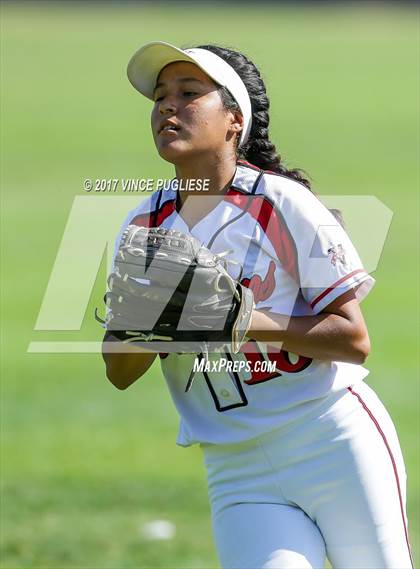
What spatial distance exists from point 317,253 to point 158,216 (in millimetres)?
598

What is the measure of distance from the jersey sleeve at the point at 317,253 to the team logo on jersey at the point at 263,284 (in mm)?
89

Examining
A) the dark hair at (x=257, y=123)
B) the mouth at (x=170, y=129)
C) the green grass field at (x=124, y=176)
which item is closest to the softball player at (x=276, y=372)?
the mouth at (x=170, y=129)

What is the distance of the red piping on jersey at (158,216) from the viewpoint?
4078 mm

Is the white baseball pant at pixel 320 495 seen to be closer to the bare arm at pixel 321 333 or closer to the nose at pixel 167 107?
the bare arm at pixel 321 333

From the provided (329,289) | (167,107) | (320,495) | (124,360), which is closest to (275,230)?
(329,289)

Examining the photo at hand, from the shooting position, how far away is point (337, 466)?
3832mm

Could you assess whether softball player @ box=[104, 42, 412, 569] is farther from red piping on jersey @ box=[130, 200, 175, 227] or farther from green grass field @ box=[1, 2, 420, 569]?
Answer: green grass field @ box=[1, 2, 420, 569]

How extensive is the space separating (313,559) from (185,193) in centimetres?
117

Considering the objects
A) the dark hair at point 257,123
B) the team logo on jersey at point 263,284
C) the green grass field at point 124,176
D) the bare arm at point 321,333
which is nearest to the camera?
the bare arm at point 321,333

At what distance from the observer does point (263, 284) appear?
3875 mm

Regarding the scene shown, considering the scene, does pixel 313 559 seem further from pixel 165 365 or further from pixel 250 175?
pixel 250 175

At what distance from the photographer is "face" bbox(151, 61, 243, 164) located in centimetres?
385

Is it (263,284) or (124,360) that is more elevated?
(263,284)

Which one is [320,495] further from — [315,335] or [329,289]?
[329,289]
